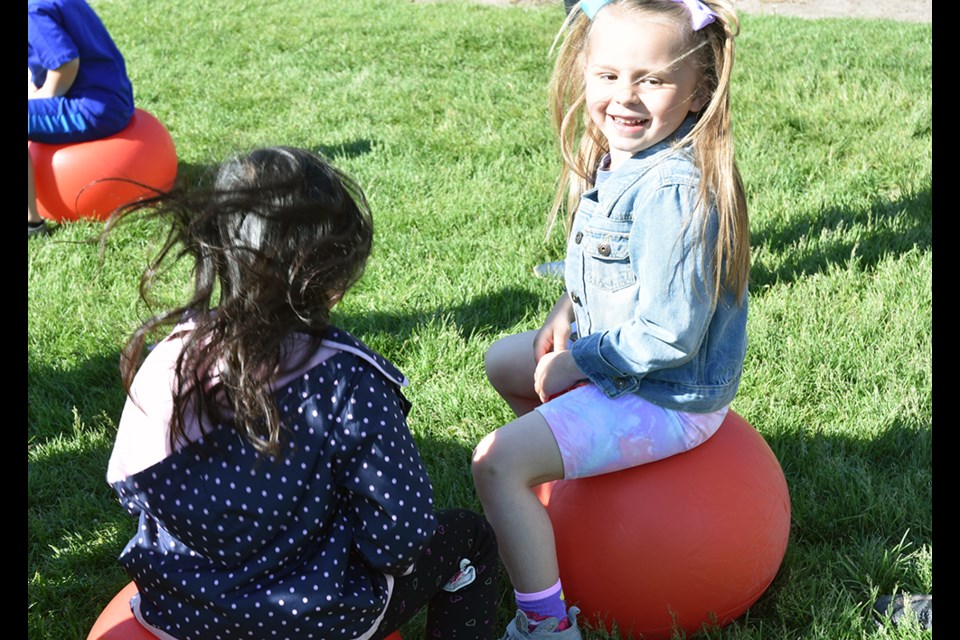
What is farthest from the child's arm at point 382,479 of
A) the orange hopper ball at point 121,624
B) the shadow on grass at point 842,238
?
the shadow on grass at point 842,238

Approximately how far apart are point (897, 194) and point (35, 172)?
4.55m

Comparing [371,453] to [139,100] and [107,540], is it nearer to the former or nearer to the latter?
[107,540]

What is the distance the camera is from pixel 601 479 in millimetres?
2398

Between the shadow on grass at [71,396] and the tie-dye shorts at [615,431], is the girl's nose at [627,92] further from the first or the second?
the shadow on grass at [71,396]

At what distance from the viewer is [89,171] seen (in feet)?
17.3

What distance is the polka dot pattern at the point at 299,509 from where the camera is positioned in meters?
1.77

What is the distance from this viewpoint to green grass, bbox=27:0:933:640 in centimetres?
286

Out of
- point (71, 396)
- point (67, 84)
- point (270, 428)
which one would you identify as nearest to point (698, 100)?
point (270, 428)

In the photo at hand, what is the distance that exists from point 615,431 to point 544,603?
17.0 inches

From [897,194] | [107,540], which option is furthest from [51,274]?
[897,194]

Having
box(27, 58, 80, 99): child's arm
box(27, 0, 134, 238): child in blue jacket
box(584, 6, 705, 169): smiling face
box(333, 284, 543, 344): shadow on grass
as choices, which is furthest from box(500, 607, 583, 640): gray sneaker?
box(27, 58, 80, 99): child's arm

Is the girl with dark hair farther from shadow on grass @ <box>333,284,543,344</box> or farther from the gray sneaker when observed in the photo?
shadow on grass @ <box>333,284,543,344</box>

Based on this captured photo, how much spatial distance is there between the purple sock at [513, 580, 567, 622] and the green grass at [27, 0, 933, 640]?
0.19m

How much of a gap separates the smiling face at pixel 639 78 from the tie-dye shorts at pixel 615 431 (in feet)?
2.05
